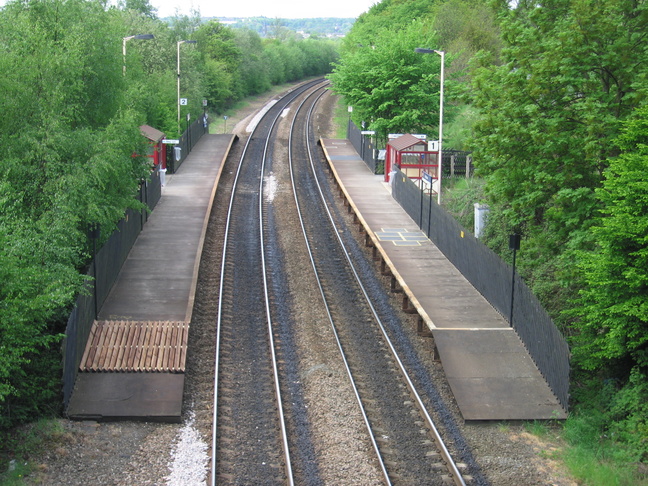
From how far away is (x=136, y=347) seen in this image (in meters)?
17.0

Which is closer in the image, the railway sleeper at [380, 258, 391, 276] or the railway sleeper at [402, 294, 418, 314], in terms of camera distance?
the railway sleeper at [402, 294, 418, 314]

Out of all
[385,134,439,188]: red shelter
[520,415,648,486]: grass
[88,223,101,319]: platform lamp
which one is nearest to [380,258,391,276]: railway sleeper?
[88,223,101,319]: platform lamp

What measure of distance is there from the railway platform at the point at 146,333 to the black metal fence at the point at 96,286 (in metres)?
0.25

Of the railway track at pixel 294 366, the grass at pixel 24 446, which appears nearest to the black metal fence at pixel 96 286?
the grass at pixel 24 446

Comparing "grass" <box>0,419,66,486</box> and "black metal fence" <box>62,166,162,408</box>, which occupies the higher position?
"black metal fence" <box>62,166,162,408</box>

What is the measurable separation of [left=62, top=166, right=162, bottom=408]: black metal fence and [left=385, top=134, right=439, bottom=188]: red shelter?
12.5m

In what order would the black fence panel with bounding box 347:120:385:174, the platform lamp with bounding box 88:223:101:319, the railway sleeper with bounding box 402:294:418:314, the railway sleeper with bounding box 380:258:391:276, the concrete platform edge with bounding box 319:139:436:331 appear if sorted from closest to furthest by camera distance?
1. the platform lamp with bounding box 88:223:101:319
2. the concrete platform edge with bounding box 319:139:436:331
3. the railway sleeper with bounding box 402:294:418:314
4. the railway sleeper with bounding box 380:258:391:276
5. the black fence panel with bounding box 347:120:385:174

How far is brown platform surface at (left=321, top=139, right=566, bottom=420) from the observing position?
15.4 metres

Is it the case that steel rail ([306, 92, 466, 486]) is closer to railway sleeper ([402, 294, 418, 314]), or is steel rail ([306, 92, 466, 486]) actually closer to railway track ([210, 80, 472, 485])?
railway track ([210, 80, 472, 485])

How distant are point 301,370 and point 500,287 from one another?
6.03 meters

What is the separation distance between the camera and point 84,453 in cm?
1323

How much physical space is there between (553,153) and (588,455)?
311 inches

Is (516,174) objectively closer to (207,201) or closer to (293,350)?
(293,350)

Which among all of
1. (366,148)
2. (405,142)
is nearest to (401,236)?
(405,142)
